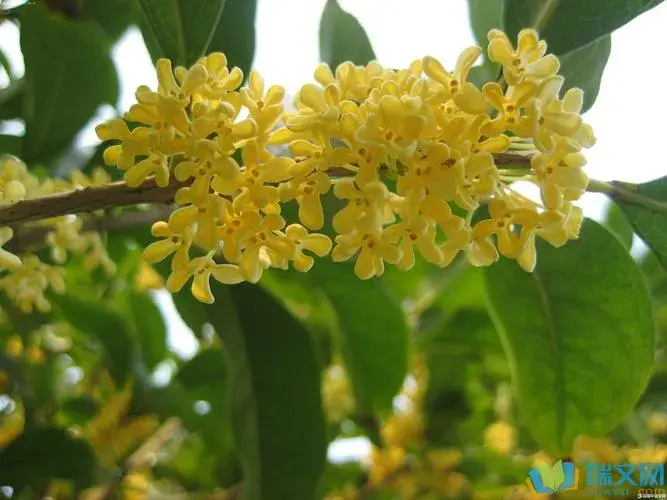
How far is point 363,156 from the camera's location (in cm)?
77

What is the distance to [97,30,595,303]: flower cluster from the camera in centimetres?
77

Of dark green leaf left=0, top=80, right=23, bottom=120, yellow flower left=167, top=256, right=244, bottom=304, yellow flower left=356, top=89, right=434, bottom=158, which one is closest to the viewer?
yellow flower left=356, top=89, right=434, bottom=158

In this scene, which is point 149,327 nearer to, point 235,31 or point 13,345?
point 13,345

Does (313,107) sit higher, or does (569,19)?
(569,19)

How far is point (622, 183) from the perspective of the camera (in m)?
1.05

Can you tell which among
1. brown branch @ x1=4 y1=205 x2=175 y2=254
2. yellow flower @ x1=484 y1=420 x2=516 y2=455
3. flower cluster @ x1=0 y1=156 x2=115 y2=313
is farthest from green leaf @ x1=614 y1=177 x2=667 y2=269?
yellow flower @ x1=484 y1=420 x2=516 y2=455

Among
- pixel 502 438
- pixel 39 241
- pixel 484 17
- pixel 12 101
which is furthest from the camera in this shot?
pixel 502 438

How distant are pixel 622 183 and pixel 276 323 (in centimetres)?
63

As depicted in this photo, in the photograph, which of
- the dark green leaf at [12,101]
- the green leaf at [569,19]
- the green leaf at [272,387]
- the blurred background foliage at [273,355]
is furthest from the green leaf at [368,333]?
the dark green leaf at [12,101]

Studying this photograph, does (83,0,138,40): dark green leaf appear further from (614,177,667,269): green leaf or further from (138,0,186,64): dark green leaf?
(614,177,667,269): green leaf

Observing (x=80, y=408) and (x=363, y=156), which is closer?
(x=363, y=156)

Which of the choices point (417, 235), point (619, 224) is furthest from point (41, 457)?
point (619, 224)

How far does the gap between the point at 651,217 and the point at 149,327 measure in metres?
1.28

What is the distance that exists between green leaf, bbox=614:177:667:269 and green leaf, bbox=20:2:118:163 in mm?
1024
